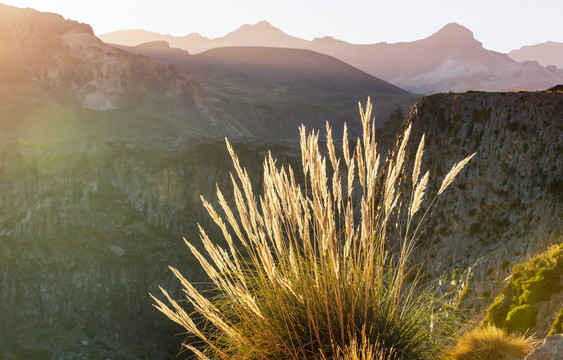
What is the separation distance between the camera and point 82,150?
42.6 m

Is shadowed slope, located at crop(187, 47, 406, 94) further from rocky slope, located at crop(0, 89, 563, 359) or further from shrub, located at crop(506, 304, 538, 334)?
shrub, located at crop(506, 304, 538, 334)

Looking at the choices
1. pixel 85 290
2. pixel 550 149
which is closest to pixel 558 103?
pixel 550 149

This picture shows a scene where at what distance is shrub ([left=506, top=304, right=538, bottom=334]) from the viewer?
4.52 metres

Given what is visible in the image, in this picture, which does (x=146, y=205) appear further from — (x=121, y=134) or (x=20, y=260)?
(x=121, y=134)

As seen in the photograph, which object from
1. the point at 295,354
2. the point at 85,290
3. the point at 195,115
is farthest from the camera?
the point at 195,115

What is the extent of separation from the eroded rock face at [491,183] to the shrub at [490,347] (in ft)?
11.0

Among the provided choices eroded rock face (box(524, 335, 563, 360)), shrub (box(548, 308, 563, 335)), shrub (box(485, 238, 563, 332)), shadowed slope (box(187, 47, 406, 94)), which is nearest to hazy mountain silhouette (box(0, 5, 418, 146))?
shrub (box(485, 238, 563, 332))

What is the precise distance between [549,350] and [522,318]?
70.9 inches

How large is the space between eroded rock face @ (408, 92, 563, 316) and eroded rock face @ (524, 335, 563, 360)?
3.60 m

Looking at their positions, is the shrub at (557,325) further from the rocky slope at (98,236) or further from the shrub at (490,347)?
the rocky slope at (98,236)

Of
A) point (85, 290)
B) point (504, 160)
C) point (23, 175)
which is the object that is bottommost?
point (85, 290)

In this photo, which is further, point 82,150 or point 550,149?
point 82,150

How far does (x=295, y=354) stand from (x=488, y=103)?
786 centimetres

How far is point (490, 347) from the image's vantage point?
10.7 ft
